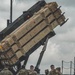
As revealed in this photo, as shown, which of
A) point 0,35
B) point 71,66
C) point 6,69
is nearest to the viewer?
point 6,69

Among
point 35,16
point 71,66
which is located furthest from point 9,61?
point 71,66

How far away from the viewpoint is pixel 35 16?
2662 centimetres

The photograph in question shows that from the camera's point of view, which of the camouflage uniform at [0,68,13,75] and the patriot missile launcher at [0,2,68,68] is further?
the patriot missile launcher at [0,2,68,68]

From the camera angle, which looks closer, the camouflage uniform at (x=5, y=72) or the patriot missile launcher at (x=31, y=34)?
the camouflage uniform at (x=5, y=72)

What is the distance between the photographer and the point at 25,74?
24391 millimetres

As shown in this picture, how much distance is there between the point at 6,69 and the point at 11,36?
1.90 metres

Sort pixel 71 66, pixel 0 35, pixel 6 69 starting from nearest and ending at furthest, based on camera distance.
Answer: pixel 6 69 → pixel 0 35 → pixel 71 66

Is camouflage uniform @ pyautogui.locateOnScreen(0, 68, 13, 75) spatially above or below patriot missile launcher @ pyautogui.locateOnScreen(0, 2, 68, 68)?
below

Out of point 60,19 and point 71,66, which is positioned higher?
point 60,19

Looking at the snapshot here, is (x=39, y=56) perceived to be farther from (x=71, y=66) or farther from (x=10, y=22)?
(x=71, y=66)

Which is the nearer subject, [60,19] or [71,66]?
[60,19]

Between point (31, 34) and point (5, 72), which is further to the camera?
point (31, 34)

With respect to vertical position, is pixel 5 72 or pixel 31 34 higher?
pixel 31 34

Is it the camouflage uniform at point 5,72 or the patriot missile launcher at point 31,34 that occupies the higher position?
the patriot missile launcher at point 31,34
